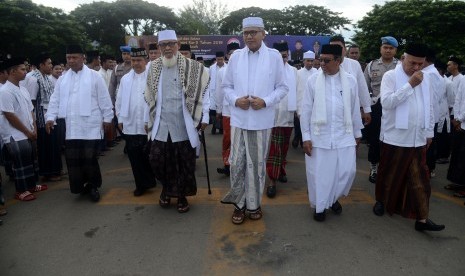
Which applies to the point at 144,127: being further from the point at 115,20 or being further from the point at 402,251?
the point at 115,20

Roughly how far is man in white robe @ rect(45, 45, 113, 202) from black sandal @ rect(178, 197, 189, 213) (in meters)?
1.20

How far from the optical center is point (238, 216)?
401cm

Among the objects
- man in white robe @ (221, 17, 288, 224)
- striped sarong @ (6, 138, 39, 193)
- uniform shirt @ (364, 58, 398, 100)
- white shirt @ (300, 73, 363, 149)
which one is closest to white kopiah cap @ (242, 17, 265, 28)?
man in white robe @ (221, 17, 288, 224)

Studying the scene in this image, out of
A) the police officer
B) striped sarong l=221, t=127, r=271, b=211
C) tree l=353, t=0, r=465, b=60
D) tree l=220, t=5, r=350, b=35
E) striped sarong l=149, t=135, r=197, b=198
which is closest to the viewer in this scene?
striped sarong l=221, t=127, r=271, b=211

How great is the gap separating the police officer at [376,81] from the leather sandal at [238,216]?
2.48 meters

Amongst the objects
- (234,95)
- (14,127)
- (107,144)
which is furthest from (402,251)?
(107,144)

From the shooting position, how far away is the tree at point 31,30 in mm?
22391

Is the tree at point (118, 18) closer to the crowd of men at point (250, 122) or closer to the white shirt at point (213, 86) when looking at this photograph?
the white shirt at point (213, 86)

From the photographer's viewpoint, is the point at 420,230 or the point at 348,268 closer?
the point at 348,268

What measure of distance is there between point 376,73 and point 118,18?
113 feet

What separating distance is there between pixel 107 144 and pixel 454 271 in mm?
7315

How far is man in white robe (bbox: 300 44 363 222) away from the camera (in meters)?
3.90

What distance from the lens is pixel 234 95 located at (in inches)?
156

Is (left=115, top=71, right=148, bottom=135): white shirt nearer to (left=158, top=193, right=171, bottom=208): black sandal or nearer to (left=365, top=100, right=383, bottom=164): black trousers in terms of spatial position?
(left=158, top=193, right=171, bottom=208): black sandal
